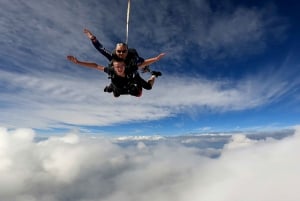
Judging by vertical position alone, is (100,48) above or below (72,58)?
above

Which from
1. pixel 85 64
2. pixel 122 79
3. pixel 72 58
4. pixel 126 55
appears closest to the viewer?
pixel 72 58

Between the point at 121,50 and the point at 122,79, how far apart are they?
6.09 feet

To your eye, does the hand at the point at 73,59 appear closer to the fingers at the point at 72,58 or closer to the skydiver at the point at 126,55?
the fingers at the point at 72,58

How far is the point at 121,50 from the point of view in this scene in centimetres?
882

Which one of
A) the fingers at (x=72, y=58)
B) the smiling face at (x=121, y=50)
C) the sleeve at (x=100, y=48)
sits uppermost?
the sleeve at (x=100, y=48)

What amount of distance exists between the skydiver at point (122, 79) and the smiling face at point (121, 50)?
302 mm

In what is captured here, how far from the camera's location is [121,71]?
9.76m

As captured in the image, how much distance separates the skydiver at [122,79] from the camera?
953 centimetres

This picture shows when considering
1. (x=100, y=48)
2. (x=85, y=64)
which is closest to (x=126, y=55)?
(x=100, y=48)

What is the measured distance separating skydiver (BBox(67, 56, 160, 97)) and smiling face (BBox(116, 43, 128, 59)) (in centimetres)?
30

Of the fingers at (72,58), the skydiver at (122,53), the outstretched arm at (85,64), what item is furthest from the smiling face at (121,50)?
the fingers at (72,58)

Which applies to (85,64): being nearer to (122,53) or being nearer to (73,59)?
(73,59)

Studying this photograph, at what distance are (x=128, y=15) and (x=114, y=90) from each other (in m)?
4.01

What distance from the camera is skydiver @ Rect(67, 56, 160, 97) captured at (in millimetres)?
Result: 9531
